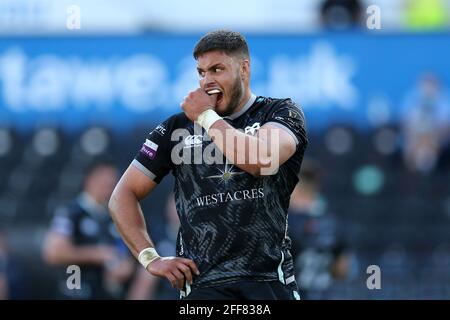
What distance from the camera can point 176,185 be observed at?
19.1 feet

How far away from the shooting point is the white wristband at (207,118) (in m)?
5.50

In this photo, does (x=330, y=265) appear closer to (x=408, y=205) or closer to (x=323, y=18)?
(x=408, y=205)

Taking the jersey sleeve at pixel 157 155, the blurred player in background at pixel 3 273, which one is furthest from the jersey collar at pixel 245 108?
the blurred player in background at pixel 3 273

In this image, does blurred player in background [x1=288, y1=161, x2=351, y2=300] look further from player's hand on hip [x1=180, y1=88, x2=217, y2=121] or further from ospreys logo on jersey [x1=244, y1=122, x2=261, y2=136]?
player's hand on hip [x1=180, y1=88, x2=217, y2=121]

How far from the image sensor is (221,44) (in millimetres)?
5730

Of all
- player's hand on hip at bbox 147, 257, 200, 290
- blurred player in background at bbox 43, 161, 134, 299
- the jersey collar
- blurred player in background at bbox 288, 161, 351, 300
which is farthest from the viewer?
blurred player in background at bbox 43, 161, 134, 299

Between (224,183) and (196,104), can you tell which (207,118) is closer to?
(196,104)

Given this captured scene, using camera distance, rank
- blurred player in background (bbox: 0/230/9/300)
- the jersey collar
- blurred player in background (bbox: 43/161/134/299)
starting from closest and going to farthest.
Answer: the jersey collar → blurred player in background (bbox: 43/161/134/299) → blurred player in background (bbox: 0/230/9/300)

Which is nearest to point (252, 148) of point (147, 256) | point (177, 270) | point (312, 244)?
point (177, 270)

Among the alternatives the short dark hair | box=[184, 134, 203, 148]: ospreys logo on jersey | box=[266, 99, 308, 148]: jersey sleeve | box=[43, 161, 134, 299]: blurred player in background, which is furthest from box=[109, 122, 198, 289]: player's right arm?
box=[43, 161, 134, 299]: blurred player in background

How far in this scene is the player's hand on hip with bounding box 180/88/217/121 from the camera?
5.55 metres

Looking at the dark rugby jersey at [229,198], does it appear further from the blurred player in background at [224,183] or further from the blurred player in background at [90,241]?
the blurred player in background at [90,241]

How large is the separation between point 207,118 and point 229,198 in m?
0.43

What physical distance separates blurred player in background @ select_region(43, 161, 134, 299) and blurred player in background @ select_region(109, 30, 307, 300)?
5.35 meters
